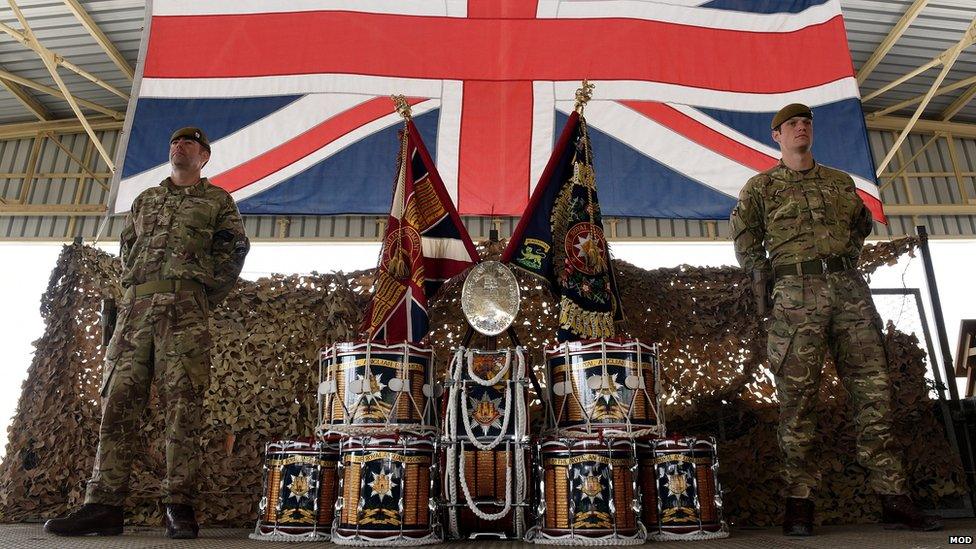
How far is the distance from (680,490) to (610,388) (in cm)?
49

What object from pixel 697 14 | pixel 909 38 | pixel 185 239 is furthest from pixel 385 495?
pixel 909 38

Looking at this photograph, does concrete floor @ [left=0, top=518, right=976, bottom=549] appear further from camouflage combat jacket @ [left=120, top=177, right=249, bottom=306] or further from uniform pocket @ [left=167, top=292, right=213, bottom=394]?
camouflage combat jacket @ [left=120, top=177, right=249, bottom=306]

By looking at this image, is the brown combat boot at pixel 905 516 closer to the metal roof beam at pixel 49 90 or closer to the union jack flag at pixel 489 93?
the union jack flag at pixel 489 93

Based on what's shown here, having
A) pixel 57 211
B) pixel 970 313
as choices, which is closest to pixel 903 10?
pixel 970 313

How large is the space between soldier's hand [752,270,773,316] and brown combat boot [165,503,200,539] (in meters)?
2.62

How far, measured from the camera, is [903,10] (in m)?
7.96

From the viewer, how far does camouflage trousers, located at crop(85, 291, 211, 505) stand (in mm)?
2574

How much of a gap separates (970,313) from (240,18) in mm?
10133

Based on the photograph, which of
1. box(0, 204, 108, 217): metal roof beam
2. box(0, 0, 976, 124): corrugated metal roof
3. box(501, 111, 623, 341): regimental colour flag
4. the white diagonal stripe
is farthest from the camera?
box(0, 204, 108, 217): metal roof beam

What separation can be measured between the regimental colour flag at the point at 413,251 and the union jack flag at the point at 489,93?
659 millimetres

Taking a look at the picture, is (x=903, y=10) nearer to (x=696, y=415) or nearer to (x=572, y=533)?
(x=696, y=415)

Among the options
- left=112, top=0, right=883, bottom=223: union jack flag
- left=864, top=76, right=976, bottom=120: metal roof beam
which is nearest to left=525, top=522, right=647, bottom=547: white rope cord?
left=112, top=0, right=883, bottom=223: union jack flag

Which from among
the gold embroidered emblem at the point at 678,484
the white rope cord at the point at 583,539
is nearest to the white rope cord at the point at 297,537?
the white rope cord at the point at 583,539

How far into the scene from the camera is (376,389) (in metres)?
2.56
